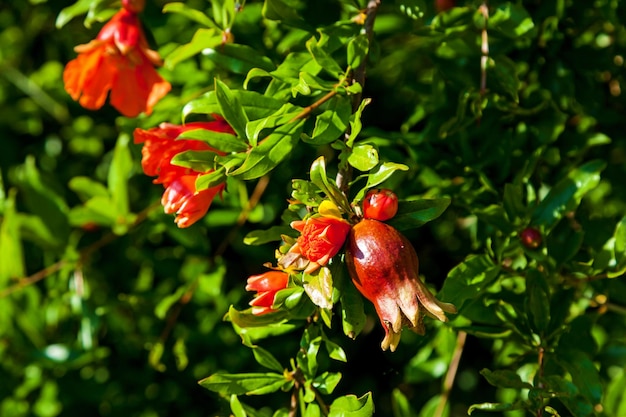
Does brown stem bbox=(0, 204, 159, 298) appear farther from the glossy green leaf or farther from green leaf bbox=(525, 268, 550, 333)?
green leaf bbox=(525, 268, 550, 333)

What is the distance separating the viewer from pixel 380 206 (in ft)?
2.64

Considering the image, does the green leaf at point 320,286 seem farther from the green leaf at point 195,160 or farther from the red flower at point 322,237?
the green leaf at point 195,160

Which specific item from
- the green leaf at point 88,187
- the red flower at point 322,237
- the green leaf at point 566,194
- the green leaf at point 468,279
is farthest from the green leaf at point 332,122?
the green leaf at point 88,187

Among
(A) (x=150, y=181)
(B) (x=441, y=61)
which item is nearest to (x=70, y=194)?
(A) (x=150, y=181)

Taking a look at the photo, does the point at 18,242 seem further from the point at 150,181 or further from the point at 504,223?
the point at 504,223

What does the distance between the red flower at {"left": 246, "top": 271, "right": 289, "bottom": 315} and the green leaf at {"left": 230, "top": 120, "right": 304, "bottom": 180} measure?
12 centimetres

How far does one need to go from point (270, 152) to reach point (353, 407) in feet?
1.04

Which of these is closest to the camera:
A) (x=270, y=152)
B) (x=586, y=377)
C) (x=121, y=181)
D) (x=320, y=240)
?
(x=320, y=240)

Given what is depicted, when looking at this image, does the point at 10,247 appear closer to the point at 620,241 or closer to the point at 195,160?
the point at 195,160

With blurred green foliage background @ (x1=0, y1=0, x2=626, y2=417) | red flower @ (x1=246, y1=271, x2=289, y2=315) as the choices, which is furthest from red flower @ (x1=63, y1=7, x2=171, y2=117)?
red flower @ (x1=246, y1=271, x2=289, y2=315)

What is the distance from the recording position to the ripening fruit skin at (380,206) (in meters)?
0.80

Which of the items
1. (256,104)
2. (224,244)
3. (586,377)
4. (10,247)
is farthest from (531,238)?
(10,247)

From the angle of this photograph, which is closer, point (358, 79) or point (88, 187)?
point (358, 79)

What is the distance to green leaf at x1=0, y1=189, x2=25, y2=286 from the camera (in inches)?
55.0
